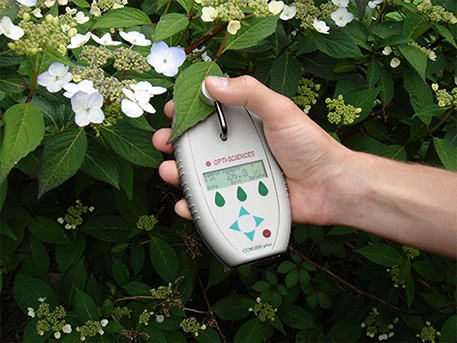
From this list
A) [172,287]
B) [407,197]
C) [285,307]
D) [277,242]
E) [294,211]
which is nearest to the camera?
[277,242]

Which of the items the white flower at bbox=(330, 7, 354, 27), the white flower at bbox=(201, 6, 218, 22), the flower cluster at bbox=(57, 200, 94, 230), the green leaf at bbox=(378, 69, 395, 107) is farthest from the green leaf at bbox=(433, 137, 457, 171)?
the flower cluster at bbox=(57, 200, 94, 230)

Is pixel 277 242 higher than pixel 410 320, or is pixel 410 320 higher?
pixel 277 242

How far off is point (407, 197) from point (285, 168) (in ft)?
1.67

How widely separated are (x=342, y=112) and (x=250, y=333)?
114 centimetres

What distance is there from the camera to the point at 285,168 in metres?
1.43

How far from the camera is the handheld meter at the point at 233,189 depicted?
1206mm

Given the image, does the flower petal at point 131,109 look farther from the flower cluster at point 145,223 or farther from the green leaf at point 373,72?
the green leaf at point 373,72

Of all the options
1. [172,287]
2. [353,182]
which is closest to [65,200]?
[172,287]

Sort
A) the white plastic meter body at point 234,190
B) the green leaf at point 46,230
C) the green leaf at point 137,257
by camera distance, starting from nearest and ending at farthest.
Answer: the white plastic meter body at point 234,190, the green leaf at point 46,230, the green leaf at point 137,257

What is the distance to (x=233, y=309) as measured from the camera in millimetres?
1730

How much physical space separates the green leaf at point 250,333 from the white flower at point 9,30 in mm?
1506

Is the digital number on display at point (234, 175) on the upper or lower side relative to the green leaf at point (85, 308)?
upper

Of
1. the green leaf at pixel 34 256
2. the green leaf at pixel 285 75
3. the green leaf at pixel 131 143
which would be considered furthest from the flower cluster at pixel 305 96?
the green leaf at pixel 34 256

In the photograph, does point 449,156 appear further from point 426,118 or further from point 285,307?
point 285,307
